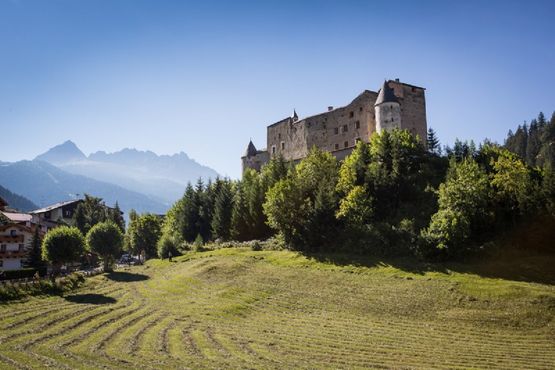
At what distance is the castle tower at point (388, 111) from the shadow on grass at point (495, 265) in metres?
36.0

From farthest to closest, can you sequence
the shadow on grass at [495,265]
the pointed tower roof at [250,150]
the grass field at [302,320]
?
1. the pointed tower roof at [250,150]
2. the shadow on grass at [495,265]
3. the grass field at [302,320]

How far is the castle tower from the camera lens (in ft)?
281

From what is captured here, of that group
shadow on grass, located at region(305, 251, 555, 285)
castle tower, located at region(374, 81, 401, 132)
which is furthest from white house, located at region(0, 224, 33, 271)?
castle tower, located at region(374, 81, 401, 132)

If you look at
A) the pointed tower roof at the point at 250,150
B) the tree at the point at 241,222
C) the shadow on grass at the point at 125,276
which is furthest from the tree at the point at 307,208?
the pointed tower roof at the point at 250,150

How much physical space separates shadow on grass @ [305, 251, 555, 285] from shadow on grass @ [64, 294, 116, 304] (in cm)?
2876

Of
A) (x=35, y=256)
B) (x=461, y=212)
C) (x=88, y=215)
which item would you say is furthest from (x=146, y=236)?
(x=461, y=212)

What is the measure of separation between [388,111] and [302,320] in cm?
5823

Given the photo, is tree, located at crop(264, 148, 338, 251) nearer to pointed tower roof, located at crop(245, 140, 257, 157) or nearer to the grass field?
the grass field

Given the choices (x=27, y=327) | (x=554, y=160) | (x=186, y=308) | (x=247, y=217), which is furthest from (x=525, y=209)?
(x=554, y=160)

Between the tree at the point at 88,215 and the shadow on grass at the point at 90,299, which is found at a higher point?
the tree at the point at 88,215

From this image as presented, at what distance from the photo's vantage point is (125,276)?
6919 centimetres

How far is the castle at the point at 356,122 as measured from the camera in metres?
86.8

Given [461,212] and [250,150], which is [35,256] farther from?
[461,212]

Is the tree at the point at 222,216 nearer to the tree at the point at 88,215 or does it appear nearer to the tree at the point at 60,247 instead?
the tree at the point at 60,247
